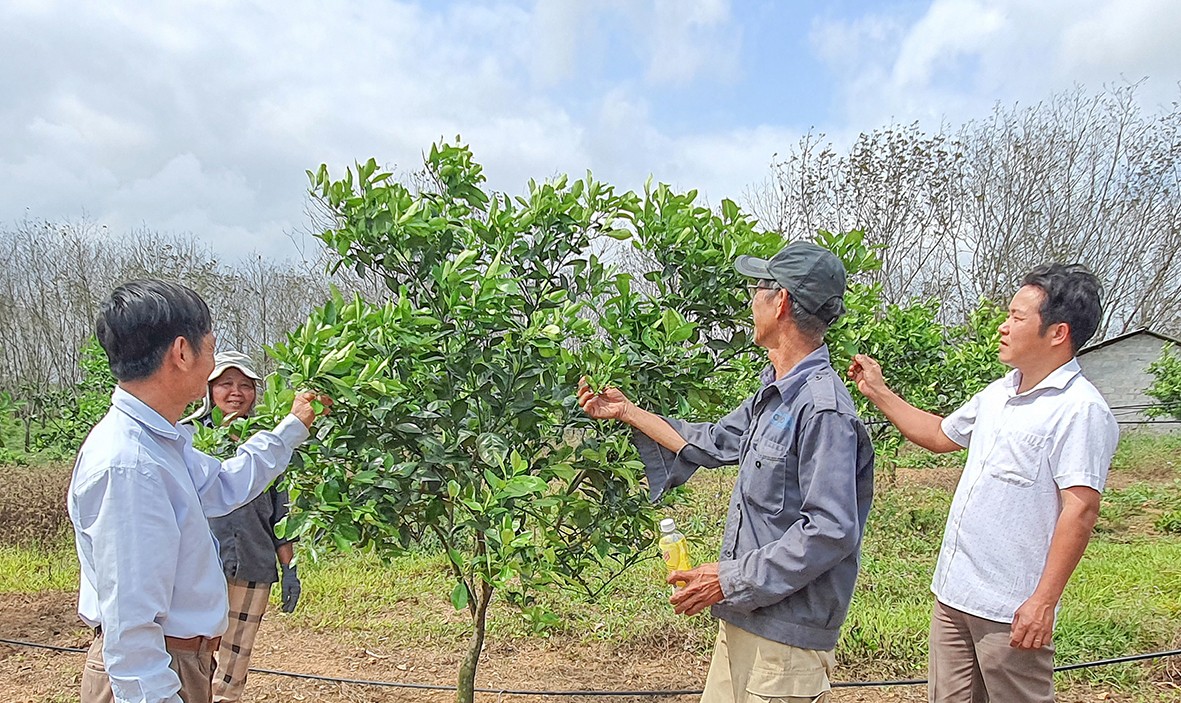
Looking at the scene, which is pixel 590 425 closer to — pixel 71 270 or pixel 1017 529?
pixel 1017 529

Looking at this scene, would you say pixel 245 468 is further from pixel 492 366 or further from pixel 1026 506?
pixel 1026 506

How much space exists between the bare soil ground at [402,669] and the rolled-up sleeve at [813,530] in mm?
2346

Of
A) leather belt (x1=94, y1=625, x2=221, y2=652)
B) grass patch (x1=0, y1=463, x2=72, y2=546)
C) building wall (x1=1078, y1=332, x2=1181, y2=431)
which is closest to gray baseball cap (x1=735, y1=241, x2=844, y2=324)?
leather belt (x1=94, y1=625, x2=221, y2=652)

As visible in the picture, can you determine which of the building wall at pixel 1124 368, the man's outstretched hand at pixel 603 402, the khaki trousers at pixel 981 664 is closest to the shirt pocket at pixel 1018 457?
the khaki trousers at pixel 981 664

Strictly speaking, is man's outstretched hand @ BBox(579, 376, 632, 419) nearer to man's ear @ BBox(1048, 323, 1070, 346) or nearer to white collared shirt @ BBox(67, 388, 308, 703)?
white collared shirt @ BBox(67, 388, 308, 703)

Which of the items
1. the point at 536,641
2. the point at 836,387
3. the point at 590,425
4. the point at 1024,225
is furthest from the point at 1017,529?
the point at 1024,225

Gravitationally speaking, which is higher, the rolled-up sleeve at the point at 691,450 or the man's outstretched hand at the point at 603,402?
the man's outstretched hand at the point at 603,402

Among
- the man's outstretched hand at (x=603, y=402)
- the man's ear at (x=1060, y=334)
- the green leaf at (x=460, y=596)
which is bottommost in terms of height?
the green leaf at (x=460, y=596)

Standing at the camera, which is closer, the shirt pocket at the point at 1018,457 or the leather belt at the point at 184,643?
the leather belt at the point at 184,643

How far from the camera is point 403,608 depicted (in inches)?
214

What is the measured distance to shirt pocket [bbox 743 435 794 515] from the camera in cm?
206

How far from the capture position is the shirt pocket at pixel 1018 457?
2320mm

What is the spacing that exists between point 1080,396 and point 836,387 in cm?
79

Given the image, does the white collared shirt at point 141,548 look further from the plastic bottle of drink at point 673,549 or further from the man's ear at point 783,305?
the man's ear at point 783,305
